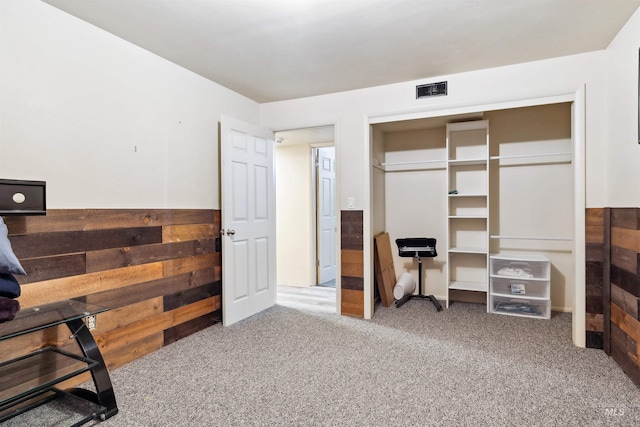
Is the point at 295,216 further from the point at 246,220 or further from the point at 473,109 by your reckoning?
Result: the point at 473,109

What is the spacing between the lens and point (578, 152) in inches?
107

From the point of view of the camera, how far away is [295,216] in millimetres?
5246

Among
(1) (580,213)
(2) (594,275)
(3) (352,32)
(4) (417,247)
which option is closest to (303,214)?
(4) (417,247)

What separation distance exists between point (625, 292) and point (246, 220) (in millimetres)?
3057

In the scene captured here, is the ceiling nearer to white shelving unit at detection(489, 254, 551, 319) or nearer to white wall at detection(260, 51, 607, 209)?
white wall at detection(260, 51, 607, 209)

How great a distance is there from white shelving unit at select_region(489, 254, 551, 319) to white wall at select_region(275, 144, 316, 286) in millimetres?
2441

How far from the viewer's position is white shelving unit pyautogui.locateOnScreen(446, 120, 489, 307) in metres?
3.98

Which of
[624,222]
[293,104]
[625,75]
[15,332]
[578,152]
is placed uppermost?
[293,104]

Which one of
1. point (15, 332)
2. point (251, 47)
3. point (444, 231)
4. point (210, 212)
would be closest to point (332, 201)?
point (444, 231)

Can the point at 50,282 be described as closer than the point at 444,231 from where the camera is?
Yes

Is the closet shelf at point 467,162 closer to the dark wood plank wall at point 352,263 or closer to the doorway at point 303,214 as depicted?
the dark wood plank wall at point 352,263

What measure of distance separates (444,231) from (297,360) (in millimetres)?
2555

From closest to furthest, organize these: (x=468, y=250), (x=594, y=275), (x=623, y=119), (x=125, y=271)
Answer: (x=623, y=119)
(x=125, y=271)
(x=594, y=275)
(x=468, y=250)

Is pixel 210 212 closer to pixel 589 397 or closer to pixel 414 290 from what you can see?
pixel 414 290
